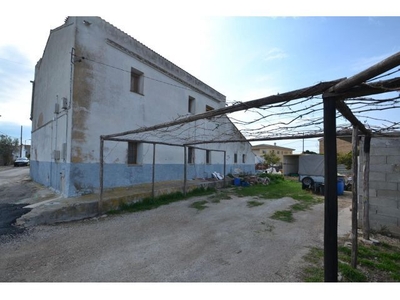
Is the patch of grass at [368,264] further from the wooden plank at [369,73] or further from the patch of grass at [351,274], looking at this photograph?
the wooden plank at [369,73]

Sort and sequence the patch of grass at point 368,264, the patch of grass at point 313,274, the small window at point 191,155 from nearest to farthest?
1. the patch of grass at point 313,274
2. the patch of grass at point 368,264
3. the small window at point 191,155

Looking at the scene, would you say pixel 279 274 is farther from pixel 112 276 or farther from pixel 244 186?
pixel 244 186

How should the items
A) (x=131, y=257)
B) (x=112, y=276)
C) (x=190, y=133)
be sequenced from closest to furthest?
(x=112, y=276) → (x=131, y=257) → (x=190, y=133)

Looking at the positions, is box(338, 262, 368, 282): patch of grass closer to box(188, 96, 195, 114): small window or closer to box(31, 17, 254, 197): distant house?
box(31, 17, 254, 197): distant house

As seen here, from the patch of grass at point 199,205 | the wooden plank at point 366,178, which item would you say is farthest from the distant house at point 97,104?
the wooden plank at point 366,178

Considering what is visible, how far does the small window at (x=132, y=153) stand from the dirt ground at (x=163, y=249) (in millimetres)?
3491

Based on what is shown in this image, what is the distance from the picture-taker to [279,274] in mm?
3064

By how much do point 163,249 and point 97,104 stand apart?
620cm

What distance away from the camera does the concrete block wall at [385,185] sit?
4777 mm

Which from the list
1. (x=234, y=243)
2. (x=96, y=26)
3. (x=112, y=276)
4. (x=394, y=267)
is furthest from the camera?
(x=96, y=26)

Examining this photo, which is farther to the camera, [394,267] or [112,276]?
[394,267]

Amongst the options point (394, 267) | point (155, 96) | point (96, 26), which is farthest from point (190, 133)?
point (394, 267)

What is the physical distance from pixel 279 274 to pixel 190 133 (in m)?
10.4

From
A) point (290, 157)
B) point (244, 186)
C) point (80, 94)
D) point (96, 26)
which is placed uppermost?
point (96, 26)
